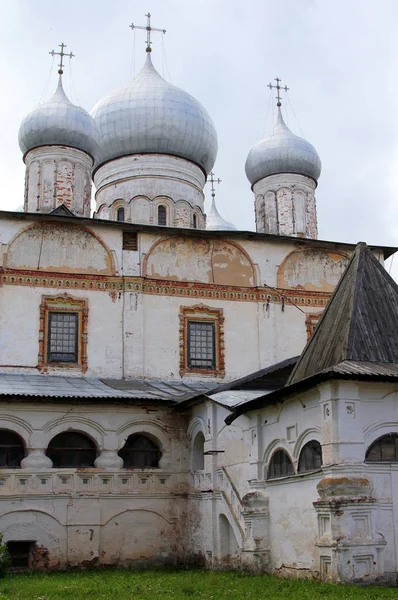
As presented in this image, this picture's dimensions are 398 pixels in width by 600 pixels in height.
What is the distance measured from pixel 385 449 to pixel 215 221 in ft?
56.8

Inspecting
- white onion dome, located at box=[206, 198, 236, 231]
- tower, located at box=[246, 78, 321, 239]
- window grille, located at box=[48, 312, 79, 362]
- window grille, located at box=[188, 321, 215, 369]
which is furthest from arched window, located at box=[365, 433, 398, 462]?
white onion dome, located at box=[206, 198, 236, 231]

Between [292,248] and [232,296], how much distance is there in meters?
1.76

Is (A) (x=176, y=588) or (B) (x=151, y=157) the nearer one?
(A) (x=176, y=588)

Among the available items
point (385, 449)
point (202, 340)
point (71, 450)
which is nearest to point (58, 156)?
point (202, 340)

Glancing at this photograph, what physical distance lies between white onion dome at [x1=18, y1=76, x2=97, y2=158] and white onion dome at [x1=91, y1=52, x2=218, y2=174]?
1.25 metres

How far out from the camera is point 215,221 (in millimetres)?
25641

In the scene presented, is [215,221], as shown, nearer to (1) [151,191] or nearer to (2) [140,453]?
(1) [151,191]

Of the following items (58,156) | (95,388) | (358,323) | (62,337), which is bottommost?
(95,388)

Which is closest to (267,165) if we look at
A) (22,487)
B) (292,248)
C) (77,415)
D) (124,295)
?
(292,248)

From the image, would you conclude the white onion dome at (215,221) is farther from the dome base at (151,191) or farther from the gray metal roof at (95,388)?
the gray metal roof at (95,388)

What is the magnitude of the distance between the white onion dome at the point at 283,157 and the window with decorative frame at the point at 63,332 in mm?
7361

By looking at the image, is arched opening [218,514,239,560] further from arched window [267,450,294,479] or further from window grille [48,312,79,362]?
window grille [48,312,79,362]

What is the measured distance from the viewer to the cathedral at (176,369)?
8984mm

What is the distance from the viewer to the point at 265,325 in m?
15.6
